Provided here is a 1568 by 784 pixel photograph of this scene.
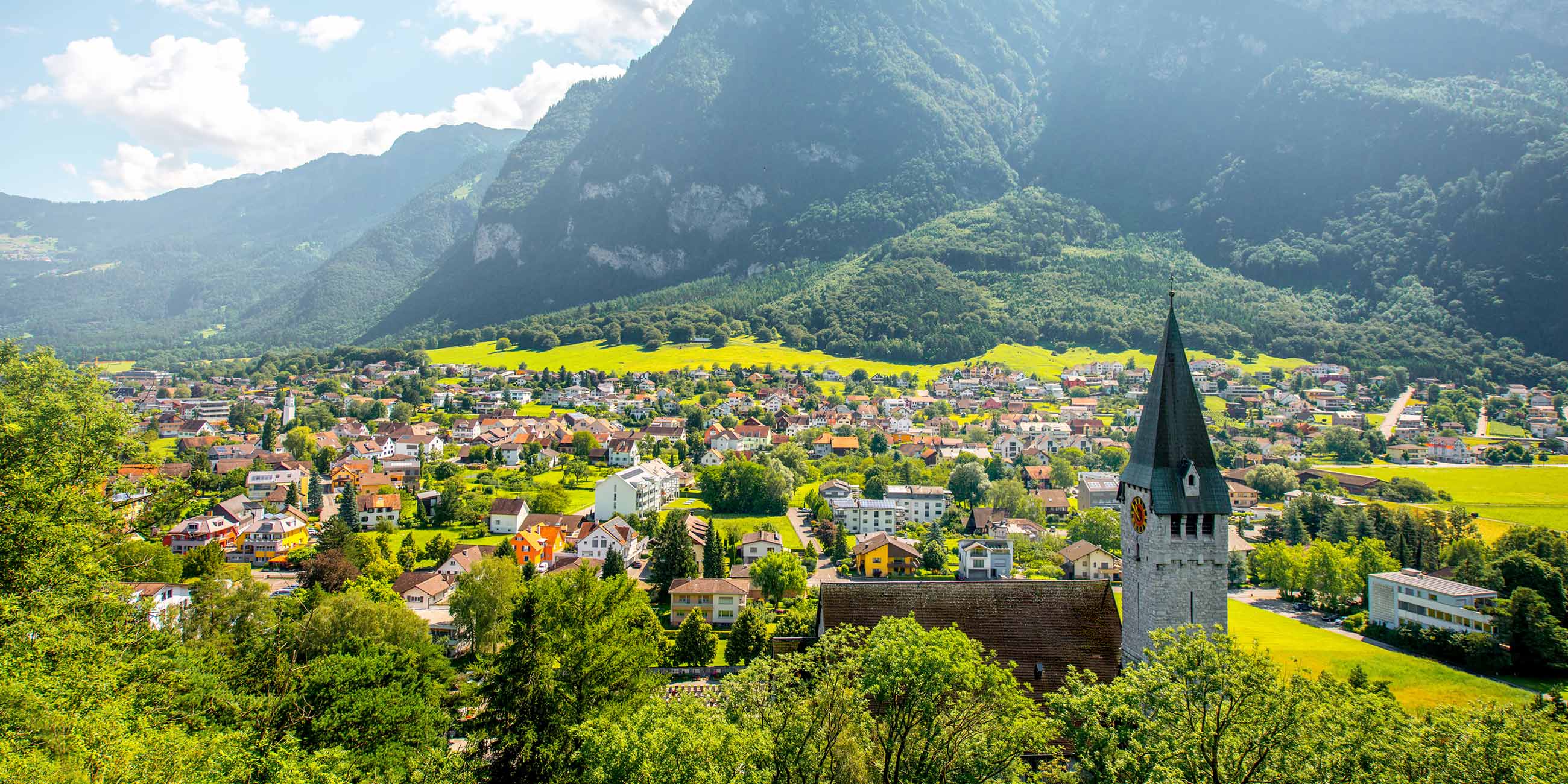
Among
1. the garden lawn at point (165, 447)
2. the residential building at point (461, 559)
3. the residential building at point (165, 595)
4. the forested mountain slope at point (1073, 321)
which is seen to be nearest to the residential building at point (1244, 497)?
the residential building at point (461, 559)

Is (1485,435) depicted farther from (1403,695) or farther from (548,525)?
(548,525)

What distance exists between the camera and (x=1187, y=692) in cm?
1509

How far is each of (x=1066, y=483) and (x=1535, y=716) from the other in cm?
7141

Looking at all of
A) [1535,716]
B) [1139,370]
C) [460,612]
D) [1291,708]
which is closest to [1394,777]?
[1291,708]

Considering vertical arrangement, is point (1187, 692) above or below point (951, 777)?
above

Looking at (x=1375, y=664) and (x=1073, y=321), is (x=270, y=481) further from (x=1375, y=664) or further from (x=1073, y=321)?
(x=1073, y=321)

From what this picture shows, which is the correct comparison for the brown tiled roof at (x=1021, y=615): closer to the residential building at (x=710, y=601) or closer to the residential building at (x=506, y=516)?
the residential building at (x=710, y=601)

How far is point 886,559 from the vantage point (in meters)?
58.0

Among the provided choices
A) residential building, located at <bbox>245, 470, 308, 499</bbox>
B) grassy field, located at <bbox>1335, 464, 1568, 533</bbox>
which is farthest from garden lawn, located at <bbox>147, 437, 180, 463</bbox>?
grassy field, located at <bbox>1335, 464, 1568, 533</bbox>

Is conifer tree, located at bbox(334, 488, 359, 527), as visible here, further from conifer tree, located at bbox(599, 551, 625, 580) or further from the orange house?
conifer tree, located at bbox(599, 551, 625, 580)

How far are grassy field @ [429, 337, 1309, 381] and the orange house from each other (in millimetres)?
91903

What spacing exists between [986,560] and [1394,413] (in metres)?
A: 106

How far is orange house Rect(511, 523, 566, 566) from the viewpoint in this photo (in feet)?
189

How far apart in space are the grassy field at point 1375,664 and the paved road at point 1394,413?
8134 centimetres
